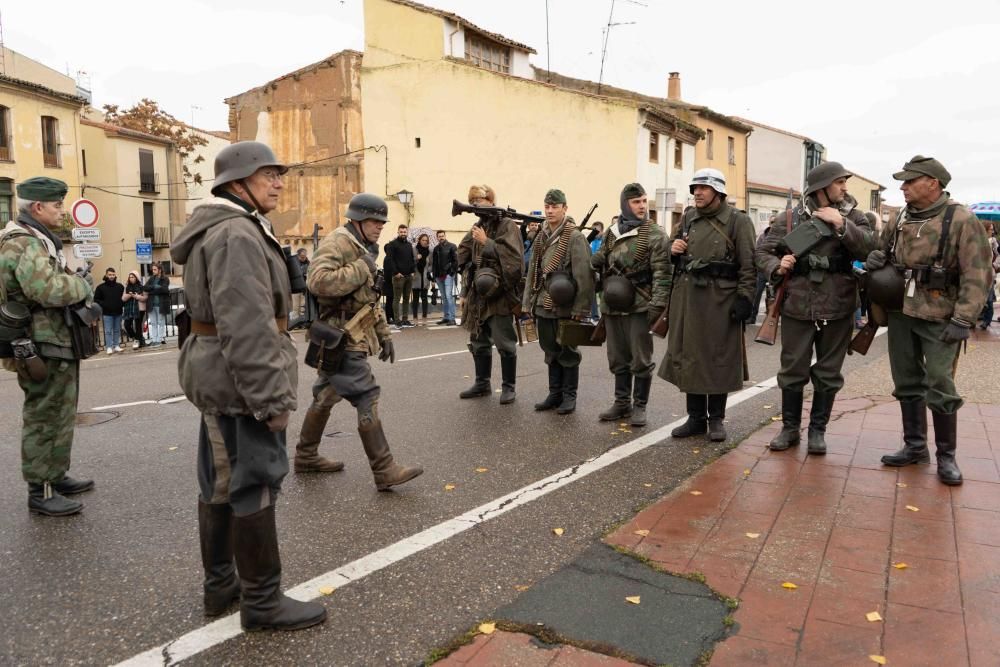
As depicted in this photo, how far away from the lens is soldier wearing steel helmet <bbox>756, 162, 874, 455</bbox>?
18.2ft

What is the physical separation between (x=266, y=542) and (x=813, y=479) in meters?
3.45

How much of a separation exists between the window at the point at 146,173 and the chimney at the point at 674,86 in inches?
1067

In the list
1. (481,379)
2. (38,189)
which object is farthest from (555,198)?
(38,189)

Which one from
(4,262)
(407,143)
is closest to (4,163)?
(407,143)

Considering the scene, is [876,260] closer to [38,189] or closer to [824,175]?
[824,175]

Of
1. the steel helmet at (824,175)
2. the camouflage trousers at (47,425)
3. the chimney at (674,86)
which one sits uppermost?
the chimney at (674,86)

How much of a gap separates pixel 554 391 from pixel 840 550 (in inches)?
146

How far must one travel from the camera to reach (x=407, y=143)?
29.8 meters

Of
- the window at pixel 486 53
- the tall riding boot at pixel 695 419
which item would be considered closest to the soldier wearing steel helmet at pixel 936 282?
the tall riding boot at pixel 695 419

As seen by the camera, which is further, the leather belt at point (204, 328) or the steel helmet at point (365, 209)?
the steel helmet at point (365, 209)

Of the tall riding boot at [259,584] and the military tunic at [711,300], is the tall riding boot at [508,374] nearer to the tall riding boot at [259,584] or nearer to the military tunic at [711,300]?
the military tunic at [711,300]

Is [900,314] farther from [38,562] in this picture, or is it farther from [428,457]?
[38,562]

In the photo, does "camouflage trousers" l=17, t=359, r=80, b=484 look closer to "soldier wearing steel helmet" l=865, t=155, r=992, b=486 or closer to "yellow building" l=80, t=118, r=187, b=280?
"soldier wearing steel helmet" l=865, t=155, r=992, b=486

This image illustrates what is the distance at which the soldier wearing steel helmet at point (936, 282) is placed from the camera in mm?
4930
